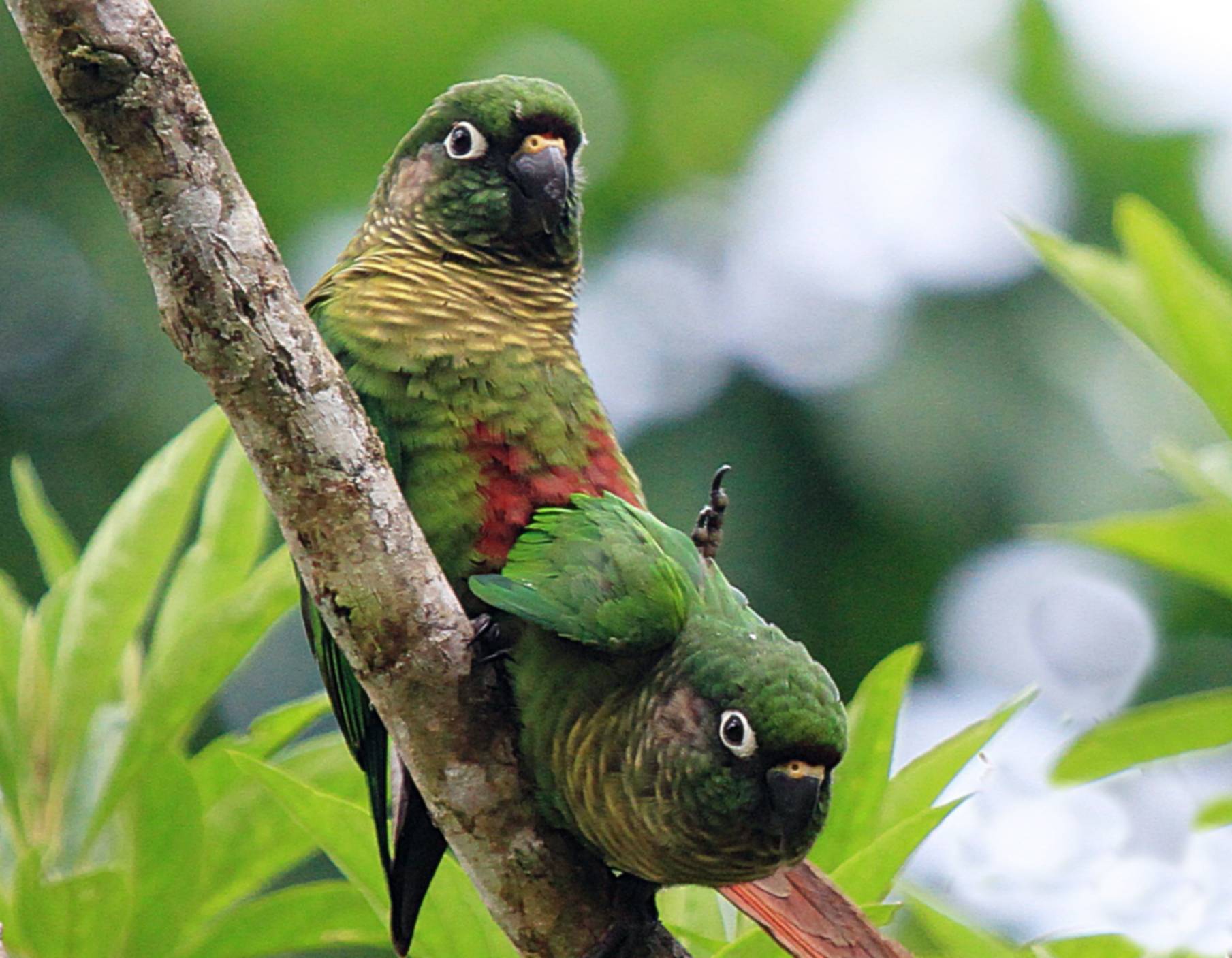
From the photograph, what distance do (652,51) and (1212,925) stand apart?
639cm

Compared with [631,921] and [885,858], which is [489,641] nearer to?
[631,921]

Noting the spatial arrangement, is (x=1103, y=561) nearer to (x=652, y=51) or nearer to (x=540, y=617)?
(x=652, y=51)

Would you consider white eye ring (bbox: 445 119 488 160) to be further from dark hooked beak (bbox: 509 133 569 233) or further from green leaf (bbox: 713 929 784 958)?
green leaf (bbox: 713 929 784 958)

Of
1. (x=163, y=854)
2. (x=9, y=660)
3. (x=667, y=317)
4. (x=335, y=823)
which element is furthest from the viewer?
(x=667, y=317)

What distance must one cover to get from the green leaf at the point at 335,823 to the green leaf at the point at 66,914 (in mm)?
351

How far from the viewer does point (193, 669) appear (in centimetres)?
276

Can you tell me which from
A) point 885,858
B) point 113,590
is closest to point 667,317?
point 113,590

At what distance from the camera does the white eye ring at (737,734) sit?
2.19m

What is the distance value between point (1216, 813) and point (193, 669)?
1930 mm

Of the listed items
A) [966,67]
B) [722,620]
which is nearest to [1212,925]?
[722,620]

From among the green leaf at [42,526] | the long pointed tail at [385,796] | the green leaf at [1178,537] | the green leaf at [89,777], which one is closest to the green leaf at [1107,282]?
the green leaf at [1178,537]

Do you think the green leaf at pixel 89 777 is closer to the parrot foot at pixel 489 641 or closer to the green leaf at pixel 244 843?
the green leaf at pixel 244 843

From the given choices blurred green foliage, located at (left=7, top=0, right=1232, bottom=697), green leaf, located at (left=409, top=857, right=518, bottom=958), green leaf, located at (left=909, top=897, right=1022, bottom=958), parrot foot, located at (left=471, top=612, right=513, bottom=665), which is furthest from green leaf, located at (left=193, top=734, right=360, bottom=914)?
blurred green foliage, located at (left=7, top=0, right=1232, bottom=697)

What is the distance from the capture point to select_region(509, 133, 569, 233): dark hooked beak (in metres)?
3.06
